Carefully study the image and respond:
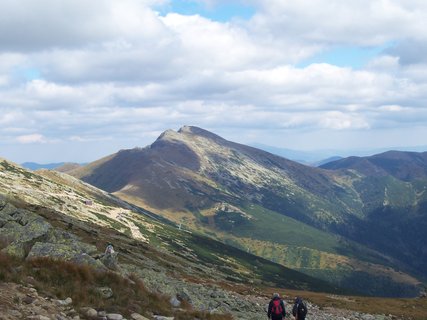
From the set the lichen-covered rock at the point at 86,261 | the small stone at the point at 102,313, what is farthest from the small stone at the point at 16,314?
the lichen-covered rock at the point at 86,261

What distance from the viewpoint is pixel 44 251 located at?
3041 centimetres

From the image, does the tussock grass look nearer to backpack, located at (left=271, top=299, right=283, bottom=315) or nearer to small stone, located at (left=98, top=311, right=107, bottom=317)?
small stone, located at (left=98, top=311, right=107, bottom=317)

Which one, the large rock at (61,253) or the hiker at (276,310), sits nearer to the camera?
the large rock at (61,253)

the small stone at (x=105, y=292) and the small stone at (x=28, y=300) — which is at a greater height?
the small stone at (x=28, y=300)

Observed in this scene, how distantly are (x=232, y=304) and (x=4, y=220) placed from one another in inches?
1078

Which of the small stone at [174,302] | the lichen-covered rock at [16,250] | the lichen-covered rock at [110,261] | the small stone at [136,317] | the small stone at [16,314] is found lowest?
the small stone at [174,302]

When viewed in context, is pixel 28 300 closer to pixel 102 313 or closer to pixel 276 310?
pixel 102 313

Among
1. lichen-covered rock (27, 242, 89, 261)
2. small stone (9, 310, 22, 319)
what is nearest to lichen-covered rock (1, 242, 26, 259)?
lichen-covered rock (27, 242, 89, 261)

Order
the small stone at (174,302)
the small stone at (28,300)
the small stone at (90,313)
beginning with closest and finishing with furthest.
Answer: the small stone at (28,300) < the small stone at (90,313) < the small stone at (174,302)

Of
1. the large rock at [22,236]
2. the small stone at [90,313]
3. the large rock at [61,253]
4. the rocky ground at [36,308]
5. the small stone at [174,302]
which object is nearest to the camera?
the rocky ground at [36,308]

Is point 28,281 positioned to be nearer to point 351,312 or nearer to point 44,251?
point 44,251

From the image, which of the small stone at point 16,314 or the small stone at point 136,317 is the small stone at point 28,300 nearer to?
the small stone at point 16,314

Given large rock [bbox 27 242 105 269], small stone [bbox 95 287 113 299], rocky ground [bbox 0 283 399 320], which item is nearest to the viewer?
rocky ground [bbox 0 283 399 320]

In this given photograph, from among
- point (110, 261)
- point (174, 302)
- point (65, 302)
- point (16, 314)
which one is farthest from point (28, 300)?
point (174, 302)
